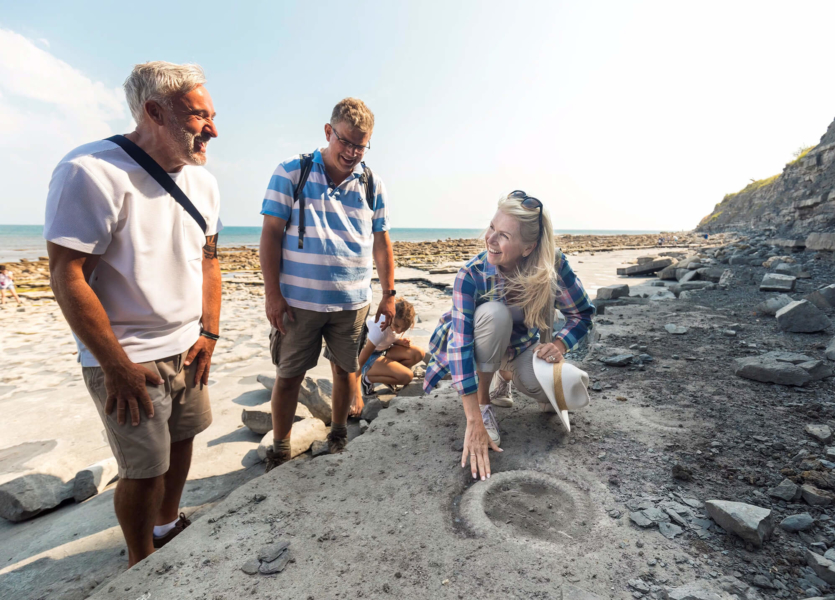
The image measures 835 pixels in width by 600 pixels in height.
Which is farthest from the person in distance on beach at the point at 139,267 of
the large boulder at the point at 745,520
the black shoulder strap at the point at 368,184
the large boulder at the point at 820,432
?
the large boulder at the point at 820,432

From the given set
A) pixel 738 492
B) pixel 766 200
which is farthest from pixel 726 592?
pixel 766 200

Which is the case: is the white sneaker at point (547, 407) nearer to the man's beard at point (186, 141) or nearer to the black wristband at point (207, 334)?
the black wristband at point (207, 334)

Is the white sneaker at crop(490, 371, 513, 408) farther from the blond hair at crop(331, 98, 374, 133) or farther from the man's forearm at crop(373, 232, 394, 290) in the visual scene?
the blond hair at crop(331, 98, 374, 133)

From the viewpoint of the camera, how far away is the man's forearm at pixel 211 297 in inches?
76.4

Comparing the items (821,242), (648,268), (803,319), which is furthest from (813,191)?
(803,319)

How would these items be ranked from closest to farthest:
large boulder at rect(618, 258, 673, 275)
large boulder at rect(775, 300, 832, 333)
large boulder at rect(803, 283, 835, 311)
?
large boulder at rect(775, 300, 832, 333) < large boulder at rect(803, 283, 835, 311) < large boulder at rect(618, 258, 673, 275)

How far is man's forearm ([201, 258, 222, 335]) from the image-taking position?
194 cm

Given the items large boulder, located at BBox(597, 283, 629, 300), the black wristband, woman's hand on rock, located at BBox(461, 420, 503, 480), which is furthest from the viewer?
large boulder, located at BBox(597, 283, 629, 300)

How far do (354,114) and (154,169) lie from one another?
1088 mm

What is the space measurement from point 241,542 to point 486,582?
0.98m

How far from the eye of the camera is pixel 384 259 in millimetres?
2797

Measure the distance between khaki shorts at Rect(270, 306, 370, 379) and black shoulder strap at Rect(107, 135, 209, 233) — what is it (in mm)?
845

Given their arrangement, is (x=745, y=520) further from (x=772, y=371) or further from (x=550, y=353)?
(x=772, y=371)

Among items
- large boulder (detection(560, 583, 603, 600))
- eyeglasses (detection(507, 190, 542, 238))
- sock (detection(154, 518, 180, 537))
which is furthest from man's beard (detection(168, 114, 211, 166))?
large boulder (detection(560, 583, 603, 600))
